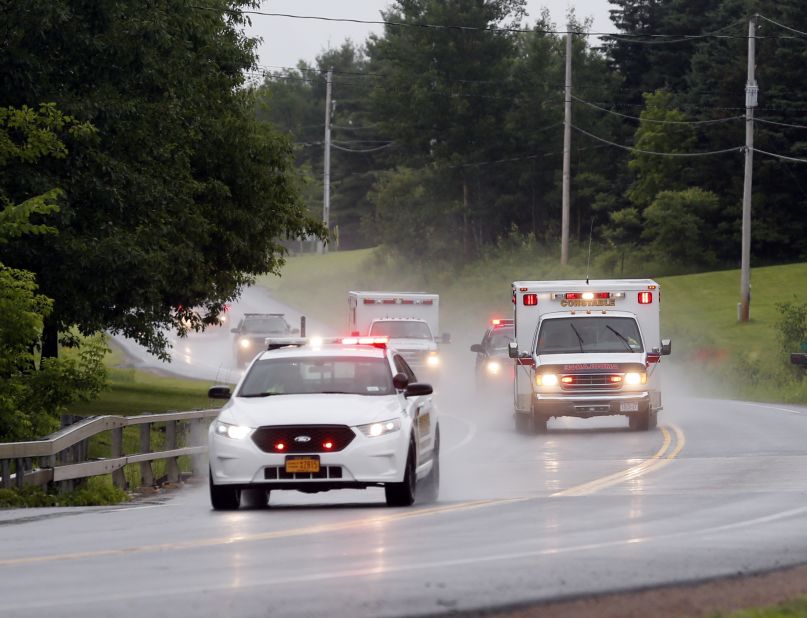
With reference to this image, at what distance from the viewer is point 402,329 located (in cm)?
4222

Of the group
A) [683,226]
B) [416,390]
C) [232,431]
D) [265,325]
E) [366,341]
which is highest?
[683,226]

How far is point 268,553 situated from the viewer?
11.1 m

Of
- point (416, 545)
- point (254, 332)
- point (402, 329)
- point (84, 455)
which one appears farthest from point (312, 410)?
point (254, 332)

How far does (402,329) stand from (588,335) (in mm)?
13987

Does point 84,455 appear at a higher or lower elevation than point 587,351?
lower

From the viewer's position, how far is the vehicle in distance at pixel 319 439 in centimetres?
1493

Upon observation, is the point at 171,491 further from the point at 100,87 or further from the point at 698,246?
the point at 698,246

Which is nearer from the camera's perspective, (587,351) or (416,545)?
(416,545)

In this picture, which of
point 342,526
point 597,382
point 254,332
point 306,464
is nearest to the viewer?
point 342,526

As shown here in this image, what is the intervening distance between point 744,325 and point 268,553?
54.5 m

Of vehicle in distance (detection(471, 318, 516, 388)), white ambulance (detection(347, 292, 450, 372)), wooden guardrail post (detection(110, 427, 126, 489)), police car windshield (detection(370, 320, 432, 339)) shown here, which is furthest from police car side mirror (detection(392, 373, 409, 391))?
police car windshield (detection(370, 320, 432, 339))

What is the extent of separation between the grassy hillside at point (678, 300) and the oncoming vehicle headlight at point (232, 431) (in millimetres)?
29353

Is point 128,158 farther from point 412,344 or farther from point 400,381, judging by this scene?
point 412,344

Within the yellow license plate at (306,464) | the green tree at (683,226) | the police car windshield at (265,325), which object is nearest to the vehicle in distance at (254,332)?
the police car windshield at (265,325)
